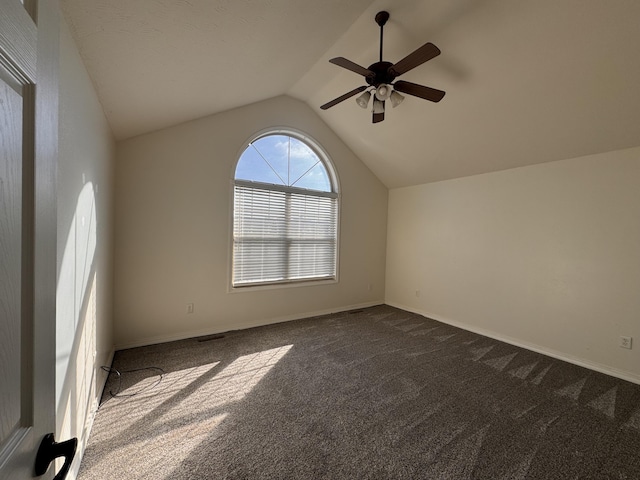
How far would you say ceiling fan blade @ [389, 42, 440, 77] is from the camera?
Result: 1.81 m

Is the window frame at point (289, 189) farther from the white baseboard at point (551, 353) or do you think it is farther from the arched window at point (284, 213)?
the white baseboard at point (551, 353)

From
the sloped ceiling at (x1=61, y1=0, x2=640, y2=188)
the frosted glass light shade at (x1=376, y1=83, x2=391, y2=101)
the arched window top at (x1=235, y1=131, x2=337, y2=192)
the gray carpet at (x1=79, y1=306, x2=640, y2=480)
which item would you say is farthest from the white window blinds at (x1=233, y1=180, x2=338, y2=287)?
the frosted glass light shade at (x1=376, y1=83, x2=391, y2=101)

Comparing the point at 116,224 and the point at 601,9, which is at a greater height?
the point at 601,9

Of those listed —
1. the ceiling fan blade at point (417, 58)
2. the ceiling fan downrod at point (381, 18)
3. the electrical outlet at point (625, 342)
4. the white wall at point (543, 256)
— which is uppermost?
the ceiling fan downrod at point (381, 18)

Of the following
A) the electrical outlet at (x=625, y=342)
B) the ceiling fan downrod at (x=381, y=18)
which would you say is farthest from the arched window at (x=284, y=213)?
the electrical outlet at (x=625, y=342)

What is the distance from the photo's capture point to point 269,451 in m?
1.61

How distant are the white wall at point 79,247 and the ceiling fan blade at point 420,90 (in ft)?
7.00

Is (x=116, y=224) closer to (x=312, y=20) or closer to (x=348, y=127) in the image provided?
(x=312, y=20)

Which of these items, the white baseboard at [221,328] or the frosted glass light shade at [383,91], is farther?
the white baseboard at [221,328]

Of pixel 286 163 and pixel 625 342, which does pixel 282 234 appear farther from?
pixel 625 342

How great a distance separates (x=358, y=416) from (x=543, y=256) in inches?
111

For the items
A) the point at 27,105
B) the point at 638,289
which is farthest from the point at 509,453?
the point at 27,105

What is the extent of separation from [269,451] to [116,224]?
2604 millimetres

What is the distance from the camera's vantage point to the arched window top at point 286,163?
12.1 feet
